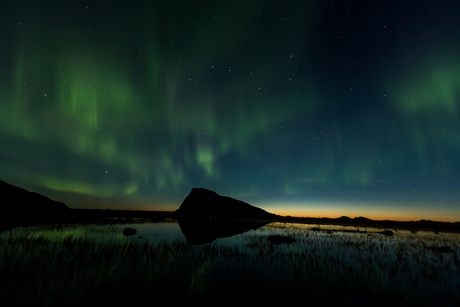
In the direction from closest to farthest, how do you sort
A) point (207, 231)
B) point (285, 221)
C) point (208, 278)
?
point (208, 278) → point (207, 231) → point (285, 221)

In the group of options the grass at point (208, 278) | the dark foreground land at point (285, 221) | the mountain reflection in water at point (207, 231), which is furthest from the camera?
the dark foreground land at point (285, 221)

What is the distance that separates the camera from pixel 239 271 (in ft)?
35.3

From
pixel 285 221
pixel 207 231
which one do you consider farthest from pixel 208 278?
pixel 285 221

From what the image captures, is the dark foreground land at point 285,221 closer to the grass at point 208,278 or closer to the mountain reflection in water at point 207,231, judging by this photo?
the mountain reflection in water at point 207,231

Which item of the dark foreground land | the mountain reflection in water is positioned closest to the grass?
the mountain reflection in water

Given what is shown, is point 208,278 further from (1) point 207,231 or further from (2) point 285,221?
(2) point 285,221

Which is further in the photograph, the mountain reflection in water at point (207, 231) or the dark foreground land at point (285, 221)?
the dark foreground land at point (285, 221)

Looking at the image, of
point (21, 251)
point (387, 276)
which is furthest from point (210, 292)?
point (21, 251)

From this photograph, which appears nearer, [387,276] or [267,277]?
[267,277]

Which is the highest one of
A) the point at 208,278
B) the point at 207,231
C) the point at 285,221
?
the point at 208,278

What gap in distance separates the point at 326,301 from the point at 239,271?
15.4 feet

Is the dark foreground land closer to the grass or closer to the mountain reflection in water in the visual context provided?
the mountain reflection in water

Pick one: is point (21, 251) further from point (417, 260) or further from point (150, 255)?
point (417, 260)

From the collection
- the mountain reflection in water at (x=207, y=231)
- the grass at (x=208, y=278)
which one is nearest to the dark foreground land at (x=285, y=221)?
the mountain reflection in water at (x=207, y=231)
